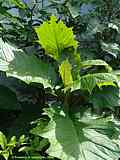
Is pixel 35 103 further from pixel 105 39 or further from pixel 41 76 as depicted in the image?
pixel 105 39

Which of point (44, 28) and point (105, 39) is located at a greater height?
point (44, 28)

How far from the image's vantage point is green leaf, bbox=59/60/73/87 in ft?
7.66

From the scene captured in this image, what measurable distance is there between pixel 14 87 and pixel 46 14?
61 cm

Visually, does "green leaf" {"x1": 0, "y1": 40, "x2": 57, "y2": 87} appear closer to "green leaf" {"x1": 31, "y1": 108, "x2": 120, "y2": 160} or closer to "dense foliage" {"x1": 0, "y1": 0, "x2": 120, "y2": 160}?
"dense foliage" {"x1": 0, "y1": 0, "x2": 120, "y2": 160}

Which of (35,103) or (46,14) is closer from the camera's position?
(35,103)

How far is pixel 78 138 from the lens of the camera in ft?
7.32

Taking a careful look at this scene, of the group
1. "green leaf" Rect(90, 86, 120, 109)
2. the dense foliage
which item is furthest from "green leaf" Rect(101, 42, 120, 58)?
"green leaf" Rect(90, 86, 120, 109)

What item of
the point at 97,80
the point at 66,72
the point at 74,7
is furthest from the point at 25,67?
the point at 74,7

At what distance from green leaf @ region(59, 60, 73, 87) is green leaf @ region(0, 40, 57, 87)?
80 millimetres

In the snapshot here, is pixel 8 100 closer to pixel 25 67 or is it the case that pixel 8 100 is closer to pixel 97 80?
pixel 25 67

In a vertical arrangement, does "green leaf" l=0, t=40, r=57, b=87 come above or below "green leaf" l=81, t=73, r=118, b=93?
above

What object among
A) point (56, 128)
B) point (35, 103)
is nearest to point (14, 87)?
point (35, 103)

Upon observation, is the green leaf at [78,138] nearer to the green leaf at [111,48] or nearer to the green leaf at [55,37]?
the green leaf at [55,37]

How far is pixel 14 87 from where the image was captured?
267 cm
